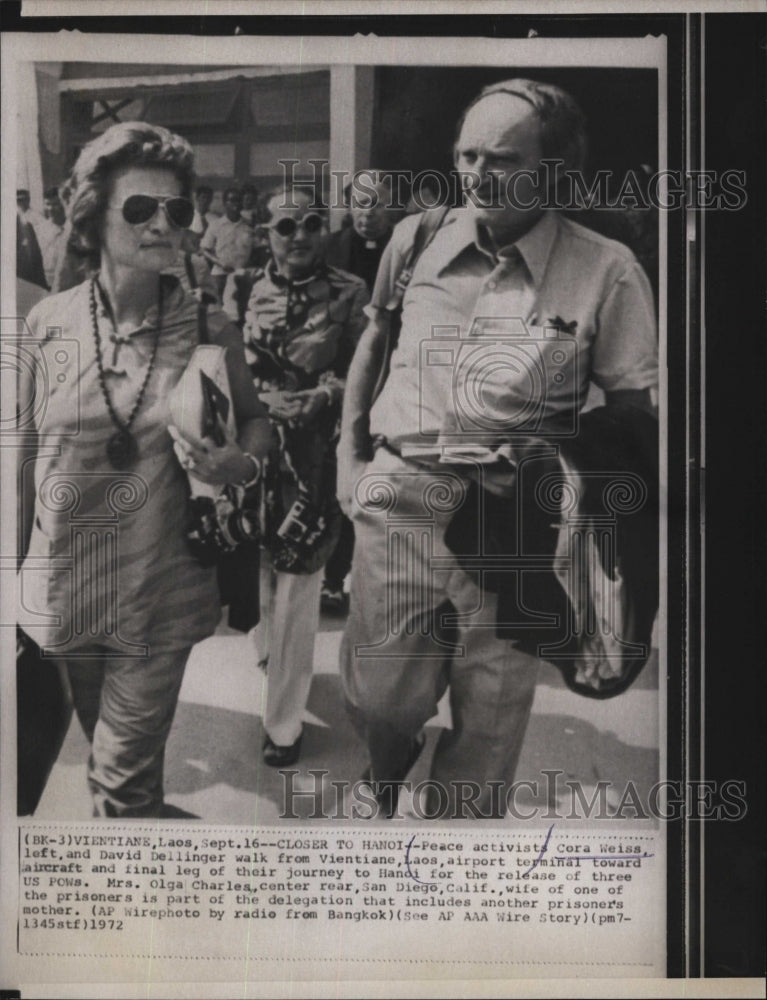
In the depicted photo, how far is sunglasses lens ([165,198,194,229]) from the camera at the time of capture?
158 centimetres

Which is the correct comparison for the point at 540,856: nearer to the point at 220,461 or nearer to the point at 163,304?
the point at 220,461

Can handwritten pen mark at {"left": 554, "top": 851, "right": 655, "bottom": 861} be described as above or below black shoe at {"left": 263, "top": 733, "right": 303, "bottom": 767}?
below

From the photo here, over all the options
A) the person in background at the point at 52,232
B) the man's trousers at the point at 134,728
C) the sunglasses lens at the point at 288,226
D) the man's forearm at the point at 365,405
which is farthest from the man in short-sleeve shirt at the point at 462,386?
the person in background at the point at 52,232

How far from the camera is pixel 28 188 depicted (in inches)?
62.4

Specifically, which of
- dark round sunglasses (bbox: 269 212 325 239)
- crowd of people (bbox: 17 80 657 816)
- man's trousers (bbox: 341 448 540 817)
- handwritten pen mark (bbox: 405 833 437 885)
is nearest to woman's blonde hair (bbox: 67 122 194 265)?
crowd of people (bbox: 17 80 657 816)

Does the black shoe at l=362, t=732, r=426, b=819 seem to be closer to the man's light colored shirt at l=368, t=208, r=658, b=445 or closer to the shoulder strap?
the man's light colored shirt at l=368, t=208, r=658, b=445

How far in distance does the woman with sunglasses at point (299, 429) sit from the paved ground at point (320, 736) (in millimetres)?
22

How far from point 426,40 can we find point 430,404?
44cm

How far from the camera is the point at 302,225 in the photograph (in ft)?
5.18

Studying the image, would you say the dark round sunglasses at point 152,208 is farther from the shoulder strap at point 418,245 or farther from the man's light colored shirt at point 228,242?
the shoulder strap at point 418,245

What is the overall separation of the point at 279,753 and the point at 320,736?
5 centimetres

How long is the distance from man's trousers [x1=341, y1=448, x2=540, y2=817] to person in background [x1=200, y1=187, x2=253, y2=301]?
29 cm

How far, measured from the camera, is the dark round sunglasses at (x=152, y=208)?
1581mm

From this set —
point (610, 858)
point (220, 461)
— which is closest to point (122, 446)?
point (220, 461)
